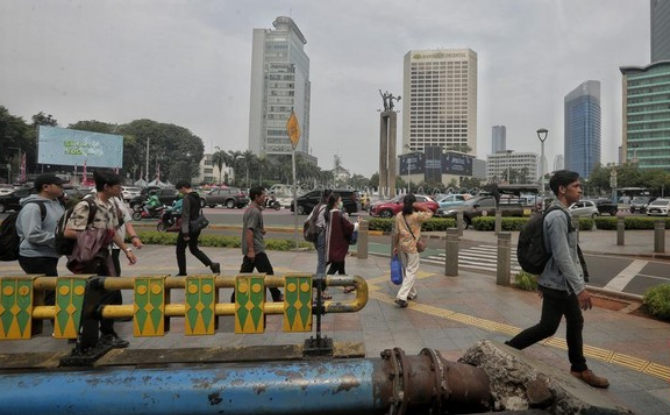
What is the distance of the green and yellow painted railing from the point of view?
2861 millimetres

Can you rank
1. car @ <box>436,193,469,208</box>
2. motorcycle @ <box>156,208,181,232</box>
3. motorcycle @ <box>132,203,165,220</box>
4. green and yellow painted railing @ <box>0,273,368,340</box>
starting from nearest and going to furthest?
1. green and yellow painted railing @ <box>0,273,368,340</box>
2. motorcycle @ <box>156,208,181,232</box>
3. motorcycle @ <box>132,203,165,220</box>
4. car @ <box>436,193,469,208</box>

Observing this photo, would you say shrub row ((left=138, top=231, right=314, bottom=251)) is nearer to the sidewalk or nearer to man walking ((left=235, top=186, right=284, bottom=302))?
the sidewalk

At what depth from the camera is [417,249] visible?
18.4 feet

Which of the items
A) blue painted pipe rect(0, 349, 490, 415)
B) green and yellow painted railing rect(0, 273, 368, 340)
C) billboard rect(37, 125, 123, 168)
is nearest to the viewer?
blue painted pipe rect(0, 349, 490, 415)

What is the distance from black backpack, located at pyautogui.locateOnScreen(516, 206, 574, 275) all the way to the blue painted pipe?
1.62 meters

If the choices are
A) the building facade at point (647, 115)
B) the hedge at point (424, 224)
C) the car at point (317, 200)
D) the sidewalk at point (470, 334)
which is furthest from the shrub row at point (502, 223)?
the building facade at point (647, 115)

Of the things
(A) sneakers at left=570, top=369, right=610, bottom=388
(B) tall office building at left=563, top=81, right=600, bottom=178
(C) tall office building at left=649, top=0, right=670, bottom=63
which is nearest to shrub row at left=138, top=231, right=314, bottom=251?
(A) sneakers at left=570, top=369, right=610, bottom=388

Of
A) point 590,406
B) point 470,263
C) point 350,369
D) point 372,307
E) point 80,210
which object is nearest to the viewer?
point 590,406

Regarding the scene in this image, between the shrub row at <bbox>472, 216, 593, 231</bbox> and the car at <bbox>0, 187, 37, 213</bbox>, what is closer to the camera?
the shrub row at <bbox>472, 216, 593, 231</bbox>

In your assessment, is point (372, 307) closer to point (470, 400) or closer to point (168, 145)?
point (470, 400)

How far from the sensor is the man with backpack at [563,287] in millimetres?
3004

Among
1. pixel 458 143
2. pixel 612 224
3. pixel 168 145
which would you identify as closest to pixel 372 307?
pixel 612 224

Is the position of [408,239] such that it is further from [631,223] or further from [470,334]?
[631,223]

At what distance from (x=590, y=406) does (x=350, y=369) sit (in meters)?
1.12
